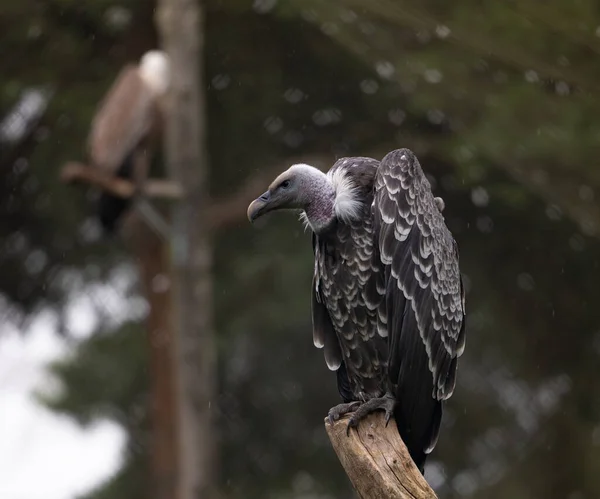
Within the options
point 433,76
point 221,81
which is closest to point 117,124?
point 221,81

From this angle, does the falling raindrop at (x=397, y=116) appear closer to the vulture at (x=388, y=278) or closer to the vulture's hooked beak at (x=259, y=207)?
the vulture at (x=388, y=278)

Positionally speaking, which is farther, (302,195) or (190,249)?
(190,249)

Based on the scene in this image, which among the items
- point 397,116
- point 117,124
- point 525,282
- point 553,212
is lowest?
point 525,282

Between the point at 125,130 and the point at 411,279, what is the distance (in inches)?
225

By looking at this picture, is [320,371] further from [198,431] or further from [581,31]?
[581,31]

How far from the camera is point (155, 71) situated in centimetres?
927

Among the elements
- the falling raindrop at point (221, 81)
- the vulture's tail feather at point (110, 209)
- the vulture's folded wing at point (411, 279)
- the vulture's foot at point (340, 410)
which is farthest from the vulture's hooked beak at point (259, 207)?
the falling raindrop at point (221, 81)

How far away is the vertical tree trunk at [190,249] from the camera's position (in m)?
8.44

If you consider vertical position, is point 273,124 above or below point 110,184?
below

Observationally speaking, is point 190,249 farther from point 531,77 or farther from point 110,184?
point 531,77

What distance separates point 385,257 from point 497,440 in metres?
7.77

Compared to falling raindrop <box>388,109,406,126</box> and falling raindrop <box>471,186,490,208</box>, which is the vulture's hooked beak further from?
falling raindrop <box>388,109,406,126</box>

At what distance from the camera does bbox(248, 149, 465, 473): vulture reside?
3.84 metres

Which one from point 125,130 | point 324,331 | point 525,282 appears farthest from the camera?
point 525,282
